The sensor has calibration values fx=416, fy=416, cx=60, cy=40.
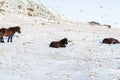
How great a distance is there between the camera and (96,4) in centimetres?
4009

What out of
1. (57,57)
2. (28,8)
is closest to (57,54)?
(57,57)

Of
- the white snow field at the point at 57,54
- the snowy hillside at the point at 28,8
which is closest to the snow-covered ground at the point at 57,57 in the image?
the white snow field at the point at 57,54

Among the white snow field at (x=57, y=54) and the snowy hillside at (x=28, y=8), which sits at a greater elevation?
the snowy hillside at (x=28, y=8)

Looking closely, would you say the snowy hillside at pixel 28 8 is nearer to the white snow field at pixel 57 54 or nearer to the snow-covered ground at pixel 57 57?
the white snow field at pixel 57 54

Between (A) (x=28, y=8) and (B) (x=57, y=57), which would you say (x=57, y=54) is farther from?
(A) (x=28, y=8)

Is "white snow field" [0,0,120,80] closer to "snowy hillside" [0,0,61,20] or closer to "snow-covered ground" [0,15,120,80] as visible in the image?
"snow-covered ground" [0,15,120,80]

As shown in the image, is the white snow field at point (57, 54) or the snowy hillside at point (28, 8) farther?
the snowy hillside at point (28, 8)

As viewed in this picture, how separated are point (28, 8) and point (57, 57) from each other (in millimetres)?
16487

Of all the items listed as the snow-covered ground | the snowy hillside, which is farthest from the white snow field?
the snowy hillside

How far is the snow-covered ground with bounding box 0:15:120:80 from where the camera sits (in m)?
16.3

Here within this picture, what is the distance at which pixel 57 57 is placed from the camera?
19.0m

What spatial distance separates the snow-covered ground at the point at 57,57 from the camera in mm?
16297

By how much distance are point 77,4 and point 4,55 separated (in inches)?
851

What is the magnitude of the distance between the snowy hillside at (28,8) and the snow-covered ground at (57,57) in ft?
21.4
